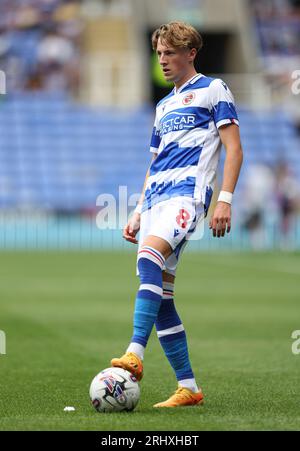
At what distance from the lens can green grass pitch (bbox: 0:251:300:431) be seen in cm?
633

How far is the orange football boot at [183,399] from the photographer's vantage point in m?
6.85

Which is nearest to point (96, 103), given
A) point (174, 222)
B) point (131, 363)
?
point (174, 222)

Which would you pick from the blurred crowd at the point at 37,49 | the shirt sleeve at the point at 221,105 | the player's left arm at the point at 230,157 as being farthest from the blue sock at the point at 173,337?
the blurred crowd at the point at 37,49

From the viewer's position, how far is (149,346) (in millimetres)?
10789

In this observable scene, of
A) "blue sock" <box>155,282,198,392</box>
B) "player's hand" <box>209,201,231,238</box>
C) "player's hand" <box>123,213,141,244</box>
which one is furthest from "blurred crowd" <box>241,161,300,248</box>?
"player's hand" <box>209,201,231,238</box>

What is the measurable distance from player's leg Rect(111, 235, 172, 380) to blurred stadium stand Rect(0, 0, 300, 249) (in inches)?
965

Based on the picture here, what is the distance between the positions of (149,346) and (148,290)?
4281mm

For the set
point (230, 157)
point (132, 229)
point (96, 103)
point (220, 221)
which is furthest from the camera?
point (96, 103)

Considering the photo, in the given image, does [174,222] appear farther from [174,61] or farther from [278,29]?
[278,29]

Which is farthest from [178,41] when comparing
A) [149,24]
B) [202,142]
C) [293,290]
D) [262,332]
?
[149,24]

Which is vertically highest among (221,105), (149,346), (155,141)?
(221,105)

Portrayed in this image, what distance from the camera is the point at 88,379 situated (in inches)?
324
